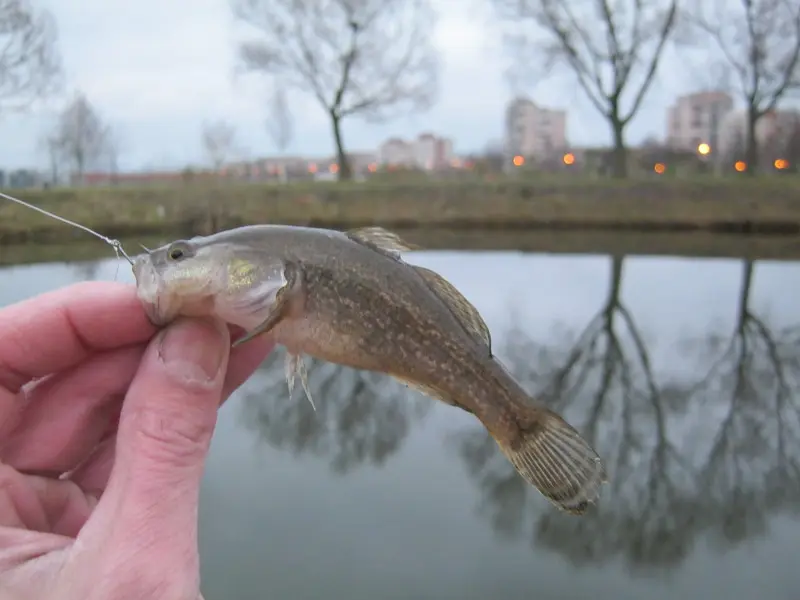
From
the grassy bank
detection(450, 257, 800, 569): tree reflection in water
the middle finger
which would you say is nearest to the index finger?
the middle finger

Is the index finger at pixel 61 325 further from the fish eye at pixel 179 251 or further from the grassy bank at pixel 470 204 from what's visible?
the grassy bank at pixel 470 204

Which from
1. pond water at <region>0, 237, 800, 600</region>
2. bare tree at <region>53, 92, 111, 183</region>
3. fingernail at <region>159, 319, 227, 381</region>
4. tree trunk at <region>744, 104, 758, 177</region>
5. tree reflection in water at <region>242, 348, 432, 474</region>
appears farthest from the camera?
bare tree at <region>53, 92, 111, 183</region>

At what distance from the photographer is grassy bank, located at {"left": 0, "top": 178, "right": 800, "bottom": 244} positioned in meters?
24.1

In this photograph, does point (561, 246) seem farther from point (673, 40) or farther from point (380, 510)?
point (673, 40)

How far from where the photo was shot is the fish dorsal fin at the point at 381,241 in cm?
221

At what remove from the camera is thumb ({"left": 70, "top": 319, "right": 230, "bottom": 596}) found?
6.01 feet

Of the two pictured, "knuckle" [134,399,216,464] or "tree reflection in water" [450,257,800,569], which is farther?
"tree reflection in water" [450,257,800,569]

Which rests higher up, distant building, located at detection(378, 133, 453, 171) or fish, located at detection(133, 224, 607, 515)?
distant building, located at detection(378, 133, 453, 171)

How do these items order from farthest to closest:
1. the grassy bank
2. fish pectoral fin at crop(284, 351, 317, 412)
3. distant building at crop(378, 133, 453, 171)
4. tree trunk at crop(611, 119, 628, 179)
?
distant building at crop(378, 133, 453, 171) < tree trunk at crop(611, 119, 628, 179) < the grassy bank < fish pectoral fin at crop(284, 351, 317, 412)

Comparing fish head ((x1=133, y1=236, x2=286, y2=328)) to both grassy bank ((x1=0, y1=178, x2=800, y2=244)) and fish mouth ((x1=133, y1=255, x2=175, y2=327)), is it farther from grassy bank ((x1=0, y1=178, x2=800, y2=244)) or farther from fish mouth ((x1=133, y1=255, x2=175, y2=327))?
grassy bank ((x1=0, y1=178, x2=800, y2=244))

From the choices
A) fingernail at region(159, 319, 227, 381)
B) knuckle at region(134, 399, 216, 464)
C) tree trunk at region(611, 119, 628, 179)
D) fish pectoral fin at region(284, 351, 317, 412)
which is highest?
tree trunk at region(611, 119, 628, 179)

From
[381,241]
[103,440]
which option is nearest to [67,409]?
[103,440]

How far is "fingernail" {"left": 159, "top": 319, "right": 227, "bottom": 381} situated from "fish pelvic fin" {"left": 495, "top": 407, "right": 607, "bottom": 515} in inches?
37.7

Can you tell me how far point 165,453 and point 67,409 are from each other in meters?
0.63
